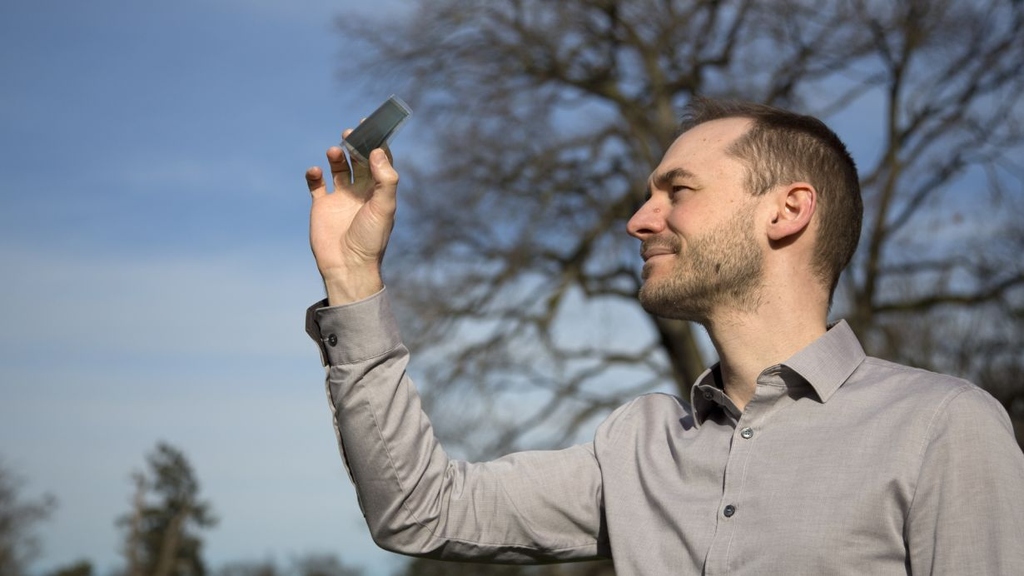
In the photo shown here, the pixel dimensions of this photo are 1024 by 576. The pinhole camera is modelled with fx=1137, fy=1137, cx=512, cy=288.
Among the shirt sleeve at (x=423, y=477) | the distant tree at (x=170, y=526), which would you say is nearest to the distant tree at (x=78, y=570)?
the distant tree at (x=170, y=526)

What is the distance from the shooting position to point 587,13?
12273mm

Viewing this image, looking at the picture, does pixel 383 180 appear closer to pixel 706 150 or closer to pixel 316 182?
pixel 316 182

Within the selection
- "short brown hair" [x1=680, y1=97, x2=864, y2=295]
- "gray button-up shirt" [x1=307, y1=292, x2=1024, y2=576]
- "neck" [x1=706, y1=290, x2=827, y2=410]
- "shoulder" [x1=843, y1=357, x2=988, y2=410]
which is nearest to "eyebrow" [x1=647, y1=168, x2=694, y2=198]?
"short brown hair" [x1=680, y1=97, x2=864, y2=295]

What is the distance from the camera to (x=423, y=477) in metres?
2.45

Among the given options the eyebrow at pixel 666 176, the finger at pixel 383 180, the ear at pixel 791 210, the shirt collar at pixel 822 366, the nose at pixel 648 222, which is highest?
the finger at pixel 383 180

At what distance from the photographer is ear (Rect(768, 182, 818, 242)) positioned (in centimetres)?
254

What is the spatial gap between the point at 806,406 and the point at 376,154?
1.02 metres

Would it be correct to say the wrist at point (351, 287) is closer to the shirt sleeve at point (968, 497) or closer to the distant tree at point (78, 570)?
the shirt sleeve at point (968, 497)

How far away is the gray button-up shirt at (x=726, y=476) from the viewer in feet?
6.67

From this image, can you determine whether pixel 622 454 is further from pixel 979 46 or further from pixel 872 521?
pixel 979 46

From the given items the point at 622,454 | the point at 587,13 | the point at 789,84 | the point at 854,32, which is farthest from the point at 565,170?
the point at 622,454

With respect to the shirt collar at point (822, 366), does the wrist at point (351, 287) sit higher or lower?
higher

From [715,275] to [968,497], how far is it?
73 centimetres

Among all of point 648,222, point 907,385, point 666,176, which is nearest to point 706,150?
point 666,176
